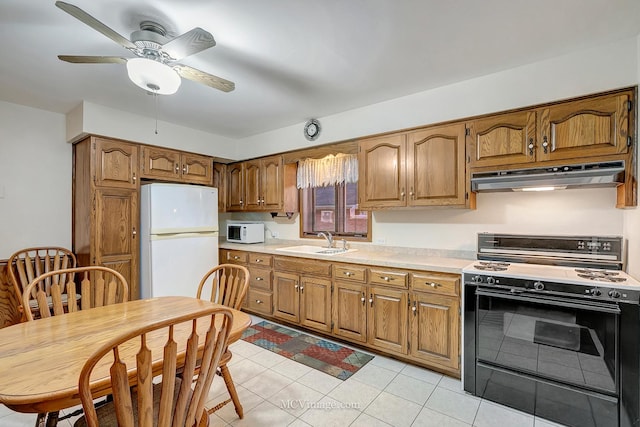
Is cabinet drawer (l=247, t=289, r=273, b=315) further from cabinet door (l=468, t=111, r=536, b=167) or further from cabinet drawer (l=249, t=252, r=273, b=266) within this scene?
cabinet door (l=468, t=111, r=536, b=167)

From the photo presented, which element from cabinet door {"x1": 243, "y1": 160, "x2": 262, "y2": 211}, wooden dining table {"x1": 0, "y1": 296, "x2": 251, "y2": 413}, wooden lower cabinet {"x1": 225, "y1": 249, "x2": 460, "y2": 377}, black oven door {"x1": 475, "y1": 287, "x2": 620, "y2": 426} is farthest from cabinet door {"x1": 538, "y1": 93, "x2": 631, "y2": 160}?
cabinet door {"x1": 243, "y1": 160, "x2": 262, "y2": 211}

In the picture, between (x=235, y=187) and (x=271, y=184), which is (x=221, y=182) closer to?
(x=235, y=187)

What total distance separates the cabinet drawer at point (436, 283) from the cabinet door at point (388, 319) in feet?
0.49

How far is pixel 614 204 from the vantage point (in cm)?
215

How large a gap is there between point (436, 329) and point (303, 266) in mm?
1393

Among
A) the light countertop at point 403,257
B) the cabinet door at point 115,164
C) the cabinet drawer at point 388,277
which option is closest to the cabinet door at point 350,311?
the cabinet drawer at point 388,277

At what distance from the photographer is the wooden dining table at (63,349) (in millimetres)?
979

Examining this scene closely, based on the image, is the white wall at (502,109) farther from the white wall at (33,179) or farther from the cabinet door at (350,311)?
the white wall at (33,179)

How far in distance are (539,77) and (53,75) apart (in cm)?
369

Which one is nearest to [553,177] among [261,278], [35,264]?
[261,278]

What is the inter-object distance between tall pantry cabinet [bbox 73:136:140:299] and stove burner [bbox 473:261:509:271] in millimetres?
3373

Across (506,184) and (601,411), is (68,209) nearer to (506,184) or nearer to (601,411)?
(506,184)

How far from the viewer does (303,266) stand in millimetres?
3166

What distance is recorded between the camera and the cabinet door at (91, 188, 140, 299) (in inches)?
120
